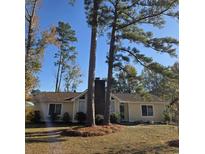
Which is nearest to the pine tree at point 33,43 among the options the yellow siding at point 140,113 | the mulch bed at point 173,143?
the yellow siding at point 140,113

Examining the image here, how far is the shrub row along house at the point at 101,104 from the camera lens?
6.36 feet

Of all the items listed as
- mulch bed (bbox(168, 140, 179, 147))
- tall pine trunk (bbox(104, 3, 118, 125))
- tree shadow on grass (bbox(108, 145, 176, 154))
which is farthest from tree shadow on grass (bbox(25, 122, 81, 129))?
mulch bed (bbox(168, 140, 179, 147))

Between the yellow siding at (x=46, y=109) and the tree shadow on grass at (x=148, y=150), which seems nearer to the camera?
the tree shadow on grass at (x=148, y=150)

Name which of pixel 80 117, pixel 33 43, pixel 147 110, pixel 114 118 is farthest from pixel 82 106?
pixel 33 43

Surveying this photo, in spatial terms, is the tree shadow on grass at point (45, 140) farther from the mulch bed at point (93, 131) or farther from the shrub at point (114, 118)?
the shrub at point (114, 118)

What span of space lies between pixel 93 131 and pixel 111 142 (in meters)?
0.16

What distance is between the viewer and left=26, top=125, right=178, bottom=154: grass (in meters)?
1.88

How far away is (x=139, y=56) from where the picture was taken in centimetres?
201

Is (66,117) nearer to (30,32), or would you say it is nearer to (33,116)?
(33,116)

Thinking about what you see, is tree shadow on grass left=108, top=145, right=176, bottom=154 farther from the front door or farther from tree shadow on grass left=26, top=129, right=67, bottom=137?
tree shadow on grass left=26, top=129, right=67, bottom=137

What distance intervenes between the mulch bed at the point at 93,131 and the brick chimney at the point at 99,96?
12 cm
